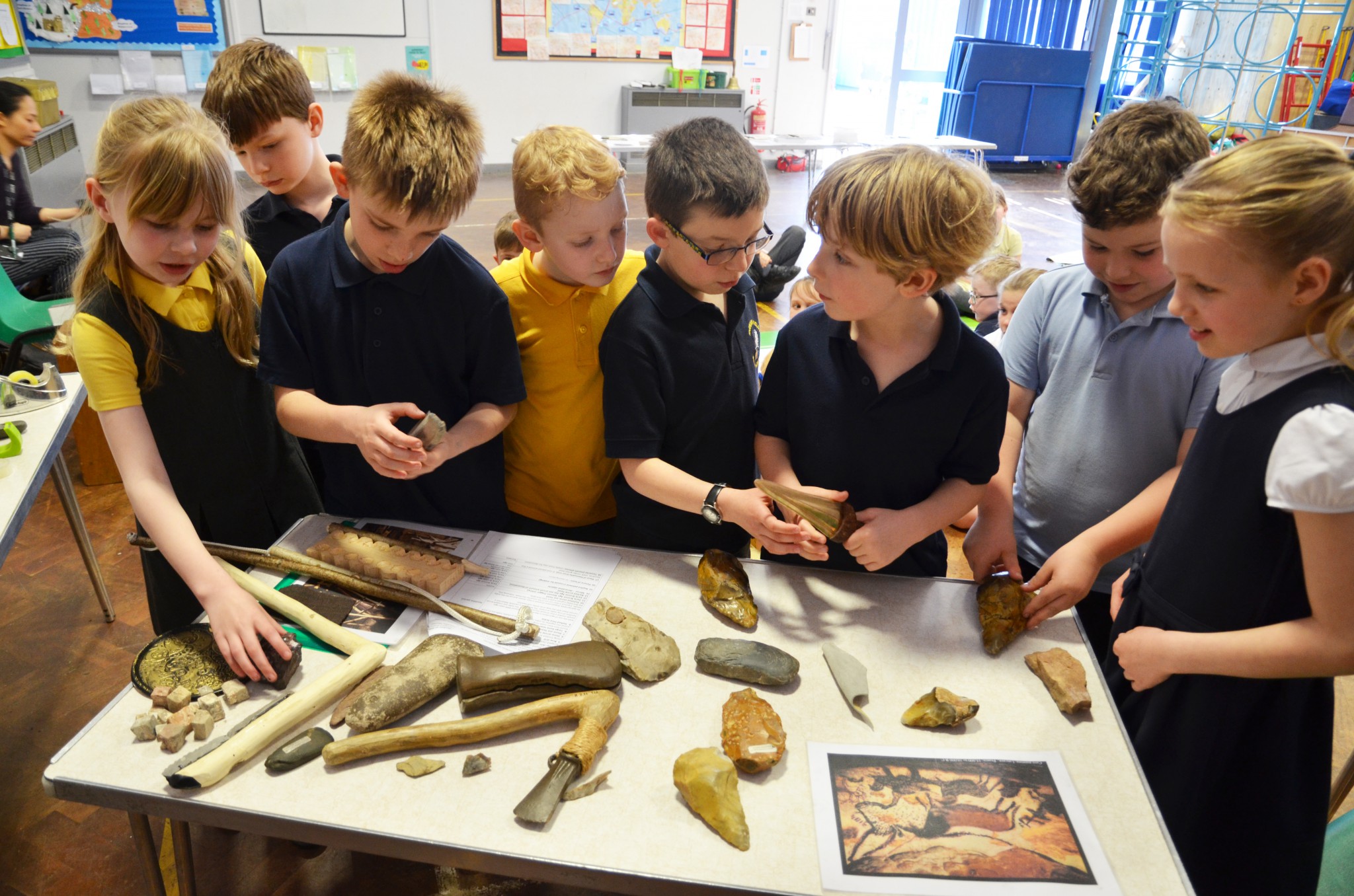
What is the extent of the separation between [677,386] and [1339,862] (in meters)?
1.55

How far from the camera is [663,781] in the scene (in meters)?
1.21

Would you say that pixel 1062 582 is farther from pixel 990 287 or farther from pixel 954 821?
pixel 990 287

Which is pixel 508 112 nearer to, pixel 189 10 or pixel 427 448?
pixel 189 10

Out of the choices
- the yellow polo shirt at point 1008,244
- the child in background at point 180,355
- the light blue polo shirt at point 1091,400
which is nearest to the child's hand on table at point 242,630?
the child in background at point 180,355

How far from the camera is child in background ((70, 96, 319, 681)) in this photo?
148cm

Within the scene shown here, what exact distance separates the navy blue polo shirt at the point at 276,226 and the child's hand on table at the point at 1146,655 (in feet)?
6.64

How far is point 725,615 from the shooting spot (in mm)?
1543

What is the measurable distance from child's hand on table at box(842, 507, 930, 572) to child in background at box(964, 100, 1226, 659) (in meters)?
0.19

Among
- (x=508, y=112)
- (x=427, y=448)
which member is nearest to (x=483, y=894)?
(x=427, y=448)

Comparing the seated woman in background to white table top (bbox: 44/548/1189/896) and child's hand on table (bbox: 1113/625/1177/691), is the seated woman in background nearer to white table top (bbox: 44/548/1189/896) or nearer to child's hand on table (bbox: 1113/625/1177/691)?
white table top (bbox: 44/548/1189/896)

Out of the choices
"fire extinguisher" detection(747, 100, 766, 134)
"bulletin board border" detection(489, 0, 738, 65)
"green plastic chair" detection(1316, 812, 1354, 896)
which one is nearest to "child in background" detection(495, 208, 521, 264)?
"green plastic chair" detection(1316, 812, 1354, 896)

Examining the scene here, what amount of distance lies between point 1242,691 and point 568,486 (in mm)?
1295

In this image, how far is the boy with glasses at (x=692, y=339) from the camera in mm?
1600

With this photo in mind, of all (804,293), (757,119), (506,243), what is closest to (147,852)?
(506,243)
